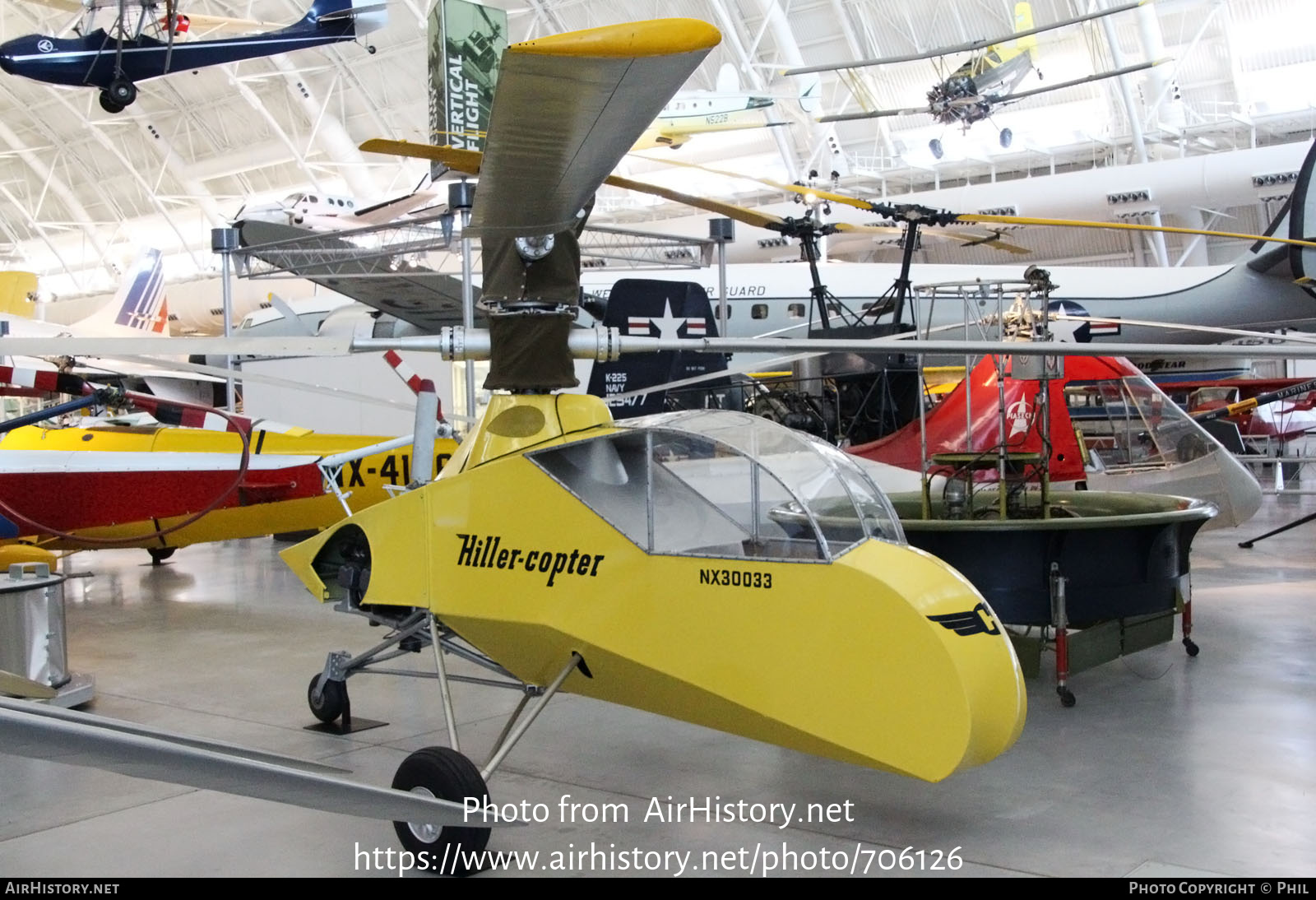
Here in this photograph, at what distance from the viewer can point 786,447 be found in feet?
13.4

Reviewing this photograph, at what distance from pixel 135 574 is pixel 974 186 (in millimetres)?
17743

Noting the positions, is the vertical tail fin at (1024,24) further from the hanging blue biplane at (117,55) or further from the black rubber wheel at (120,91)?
the black rubber wheel at (120,91)

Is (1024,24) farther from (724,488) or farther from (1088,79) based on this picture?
(724,488)

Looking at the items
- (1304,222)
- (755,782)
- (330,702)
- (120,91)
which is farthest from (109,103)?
(1304,222)

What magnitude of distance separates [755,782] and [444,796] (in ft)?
5.05

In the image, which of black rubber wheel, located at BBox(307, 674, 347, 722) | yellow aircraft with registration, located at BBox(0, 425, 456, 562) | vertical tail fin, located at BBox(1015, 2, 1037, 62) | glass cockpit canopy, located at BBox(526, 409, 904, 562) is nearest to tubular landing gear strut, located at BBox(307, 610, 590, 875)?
glass cockpit canopy, located at BBox(526, 409, 904, 562)

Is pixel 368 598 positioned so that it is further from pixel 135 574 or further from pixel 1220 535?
pixel 1220 535

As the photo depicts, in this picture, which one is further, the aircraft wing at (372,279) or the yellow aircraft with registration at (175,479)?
the aircraft wing at (372,279)

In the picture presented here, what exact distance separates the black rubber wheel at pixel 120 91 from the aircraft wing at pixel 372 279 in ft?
16.0

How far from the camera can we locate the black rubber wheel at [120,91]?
1560cm

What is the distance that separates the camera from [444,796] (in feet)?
12.8

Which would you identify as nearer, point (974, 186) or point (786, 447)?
point (786, 447)

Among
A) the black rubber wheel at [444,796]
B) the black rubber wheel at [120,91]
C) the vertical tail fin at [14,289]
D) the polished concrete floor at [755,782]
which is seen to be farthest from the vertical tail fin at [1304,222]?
the vertical tail fin at [14,289]

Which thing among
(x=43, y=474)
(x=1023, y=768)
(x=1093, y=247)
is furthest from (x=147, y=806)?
(x=1093, y=247)
